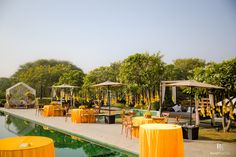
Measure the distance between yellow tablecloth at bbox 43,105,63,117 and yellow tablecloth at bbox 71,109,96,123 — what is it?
3.78 metres

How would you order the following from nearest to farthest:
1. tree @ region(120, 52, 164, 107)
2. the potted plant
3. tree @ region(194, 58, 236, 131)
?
the potted plant < tree @ region(194, 58, 236, 131) < tree @ region(120, 52, 164, 107)

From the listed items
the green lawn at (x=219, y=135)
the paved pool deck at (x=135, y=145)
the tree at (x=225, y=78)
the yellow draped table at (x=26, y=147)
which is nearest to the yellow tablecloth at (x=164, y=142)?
the paved pool deck at (x=135, y=145)

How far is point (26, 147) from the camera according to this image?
387 centimetres

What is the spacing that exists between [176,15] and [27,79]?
94.2ft

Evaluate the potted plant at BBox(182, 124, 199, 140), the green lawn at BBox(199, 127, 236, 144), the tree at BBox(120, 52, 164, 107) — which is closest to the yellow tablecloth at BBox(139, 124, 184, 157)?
the potted plant at BBox(182, 124, 199, 140)

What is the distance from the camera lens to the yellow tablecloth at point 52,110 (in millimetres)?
16516

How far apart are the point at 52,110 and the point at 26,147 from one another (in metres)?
13.1

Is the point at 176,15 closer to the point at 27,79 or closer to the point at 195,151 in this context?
the point at 195,151

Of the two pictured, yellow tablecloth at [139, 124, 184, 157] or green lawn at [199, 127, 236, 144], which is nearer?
yellow tablecloth at [139, 124, 184, 157]

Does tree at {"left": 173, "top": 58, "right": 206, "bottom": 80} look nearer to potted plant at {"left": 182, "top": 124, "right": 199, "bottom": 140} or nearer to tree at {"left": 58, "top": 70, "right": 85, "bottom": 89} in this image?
tree at {"left": 58, "top": 70, "right": 85, "bottom": 89}

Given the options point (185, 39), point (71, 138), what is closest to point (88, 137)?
point (71, 138)

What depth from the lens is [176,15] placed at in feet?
36.8

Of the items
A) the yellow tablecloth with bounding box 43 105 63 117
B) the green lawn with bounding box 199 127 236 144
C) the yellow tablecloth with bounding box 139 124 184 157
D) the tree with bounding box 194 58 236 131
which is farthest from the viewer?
the yellow tablecloth with bounding box 43 105 63 117

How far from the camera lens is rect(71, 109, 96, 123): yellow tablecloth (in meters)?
13.1
